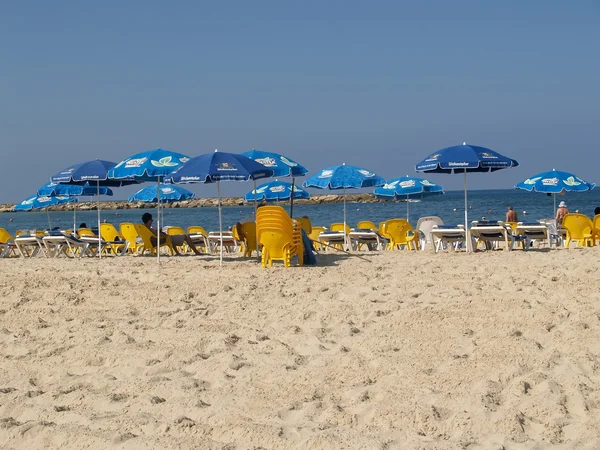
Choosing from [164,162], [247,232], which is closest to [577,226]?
[247,232]

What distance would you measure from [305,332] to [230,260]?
5.63 m

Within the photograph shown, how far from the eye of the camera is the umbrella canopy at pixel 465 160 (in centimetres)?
1188

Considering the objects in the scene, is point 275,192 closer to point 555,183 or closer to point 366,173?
point 366,173

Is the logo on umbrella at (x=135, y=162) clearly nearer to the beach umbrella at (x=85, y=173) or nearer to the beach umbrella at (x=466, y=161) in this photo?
the beach umbrella at (x=85, y=173)

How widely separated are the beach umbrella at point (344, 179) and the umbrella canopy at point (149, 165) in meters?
3.27

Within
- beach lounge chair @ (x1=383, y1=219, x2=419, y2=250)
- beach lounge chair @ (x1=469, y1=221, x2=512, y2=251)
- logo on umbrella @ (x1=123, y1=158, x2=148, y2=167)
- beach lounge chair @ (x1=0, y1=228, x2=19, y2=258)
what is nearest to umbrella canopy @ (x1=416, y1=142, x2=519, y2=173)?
beach lounge chair @ (x1=469, y1=221, x2=512, y2=251)

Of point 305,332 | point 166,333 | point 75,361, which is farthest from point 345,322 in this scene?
point 75,361

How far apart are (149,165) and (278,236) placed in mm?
2440

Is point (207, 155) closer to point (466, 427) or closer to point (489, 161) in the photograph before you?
point (489, 161)

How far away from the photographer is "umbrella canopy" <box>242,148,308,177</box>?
37.8ft

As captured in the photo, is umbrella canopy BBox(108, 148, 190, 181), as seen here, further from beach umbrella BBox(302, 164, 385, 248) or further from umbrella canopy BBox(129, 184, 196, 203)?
umbrella canopy BBox(129, 184, 196, 203)

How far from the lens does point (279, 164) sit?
1163 cm

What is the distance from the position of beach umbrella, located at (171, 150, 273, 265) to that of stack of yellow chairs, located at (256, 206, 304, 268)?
0.57 meters

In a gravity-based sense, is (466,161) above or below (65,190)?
above
